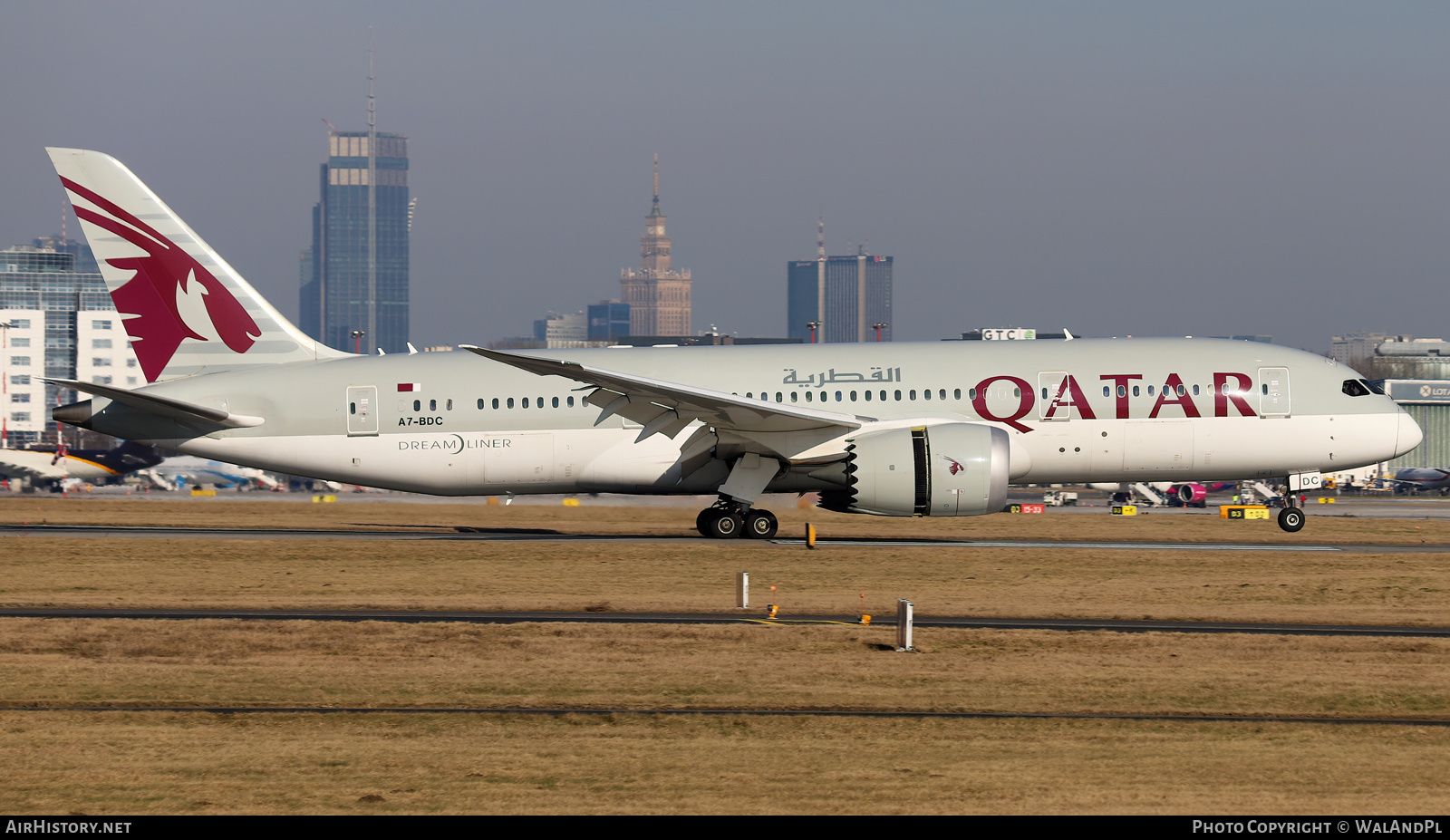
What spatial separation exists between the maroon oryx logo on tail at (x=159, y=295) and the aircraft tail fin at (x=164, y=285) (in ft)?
0.08

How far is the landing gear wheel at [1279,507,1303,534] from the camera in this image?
35688 mm

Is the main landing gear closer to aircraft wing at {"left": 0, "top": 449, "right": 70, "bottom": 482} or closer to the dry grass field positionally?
the dry grass field

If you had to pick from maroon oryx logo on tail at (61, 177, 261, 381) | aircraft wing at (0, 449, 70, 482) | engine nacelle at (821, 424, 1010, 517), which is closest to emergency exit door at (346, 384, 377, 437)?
maroon oryx logo on tail at (61, 177, 261, 381)

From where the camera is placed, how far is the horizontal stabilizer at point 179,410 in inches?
1291

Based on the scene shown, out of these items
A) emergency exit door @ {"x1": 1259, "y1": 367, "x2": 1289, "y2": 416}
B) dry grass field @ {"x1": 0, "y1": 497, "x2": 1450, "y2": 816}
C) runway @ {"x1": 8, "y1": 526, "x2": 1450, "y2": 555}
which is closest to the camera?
dry grass field @ {"x1": 0, "y1": 497, "x2": 1450, "y2": 816}

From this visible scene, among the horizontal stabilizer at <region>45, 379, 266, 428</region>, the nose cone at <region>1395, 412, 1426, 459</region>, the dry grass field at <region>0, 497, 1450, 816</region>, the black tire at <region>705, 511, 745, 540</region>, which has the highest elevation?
the horizontal stabilizer at <region>45, 379, 266, 428</region>

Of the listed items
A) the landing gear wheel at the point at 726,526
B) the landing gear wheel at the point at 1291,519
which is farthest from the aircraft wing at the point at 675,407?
the landing gear wheel at the point at 1291,519

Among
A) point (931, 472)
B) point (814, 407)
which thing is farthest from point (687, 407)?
point (931, 472)

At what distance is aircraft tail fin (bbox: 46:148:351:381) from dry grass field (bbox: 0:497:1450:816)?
7652 millimetres

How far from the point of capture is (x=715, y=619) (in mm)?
21047

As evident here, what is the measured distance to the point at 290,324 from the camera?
119ft

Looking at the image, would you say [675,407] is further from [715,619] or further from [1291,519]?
[1291,519]

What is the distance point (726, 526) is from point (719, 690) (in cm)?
1856

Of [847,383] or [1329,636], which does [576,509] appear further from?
[1329,636]
